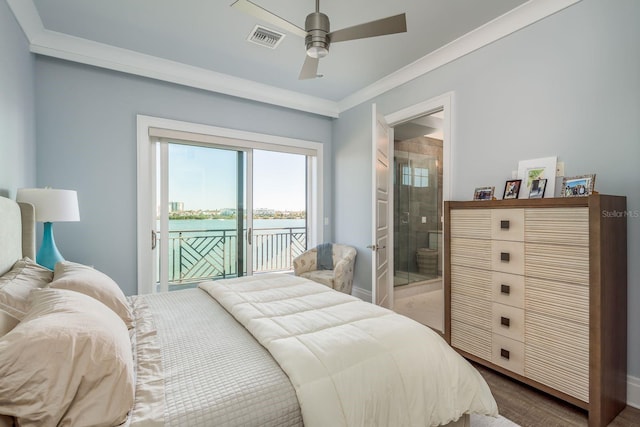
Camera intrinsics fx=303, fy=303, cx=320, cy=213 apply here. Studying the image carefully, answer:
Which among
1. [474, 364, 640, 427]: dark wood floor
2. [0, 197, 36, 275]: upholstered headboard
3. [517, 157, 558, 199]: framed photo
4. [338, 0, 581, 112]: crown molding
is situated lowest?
[474, 364, 640, 427]: dark wood floor

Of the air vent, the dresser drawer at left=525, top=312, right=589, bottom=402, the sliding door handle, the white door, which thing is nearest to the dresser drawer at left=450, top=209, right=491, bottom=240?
the dresser drawer at left=525, top=312, right=589, bottom=402

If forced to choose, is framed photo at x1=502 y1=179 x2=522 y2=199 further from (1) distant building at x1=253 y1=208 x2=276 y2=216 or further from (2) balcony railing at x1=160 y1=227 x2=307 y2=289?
(1) distant building at x1=253 y1=208 x2=276 y2=216

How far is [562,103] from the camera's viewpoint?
215cm

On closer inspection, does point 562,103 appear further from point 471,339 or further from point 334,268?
point 334,268

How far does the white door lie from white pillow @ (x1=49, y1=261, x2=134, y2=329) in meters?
1.99

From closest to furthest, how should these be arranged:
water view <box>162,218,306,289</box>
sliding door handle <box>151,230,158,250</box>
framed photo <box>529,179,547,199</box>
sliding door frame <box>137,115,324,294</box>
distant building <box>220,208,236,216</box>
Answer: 1. framed photo <box>529,179,547,199</box>
2. sliding door frame <box>137,115,324,294</box>
3. sliding door handle <box>151,230,158,250</box>
4. water view <box>162,218,306,289</box>
5. distant building <box>220,208,236,216</box>

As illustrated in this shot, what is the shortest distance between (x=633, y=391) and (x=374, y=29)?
8.86 ft

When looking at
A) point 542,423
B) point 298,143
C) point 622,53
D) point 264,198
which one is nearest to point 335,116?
point 298,143

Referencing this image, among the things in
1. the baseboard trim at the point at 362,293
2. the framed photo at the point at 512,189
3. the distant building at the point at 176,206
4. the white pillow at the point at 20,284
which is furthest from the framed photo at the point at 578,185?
the distant building at the point at 176,206

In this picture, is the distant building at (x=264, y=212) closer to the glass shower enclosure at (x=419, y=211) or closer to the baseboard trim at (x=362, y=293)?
the baseboard trim at (x=362, y=293)

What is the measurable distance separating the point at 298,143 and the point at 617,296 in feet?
11.5

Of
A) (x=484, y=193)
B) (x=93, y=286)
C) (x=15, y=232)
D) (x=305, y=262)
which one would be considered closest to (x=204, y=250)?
(x=305, y=262)

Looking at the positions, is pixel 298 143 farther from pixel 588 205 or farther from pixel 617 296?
pixel 617 296

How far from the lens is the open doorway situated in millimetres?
4367
